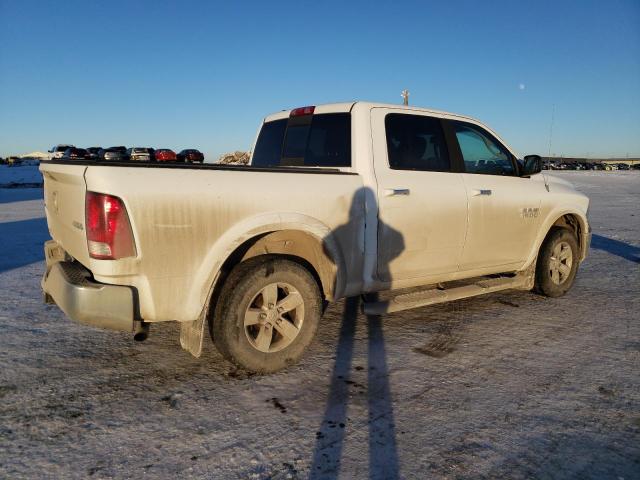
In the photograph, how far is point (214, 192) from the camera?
2.89 metres

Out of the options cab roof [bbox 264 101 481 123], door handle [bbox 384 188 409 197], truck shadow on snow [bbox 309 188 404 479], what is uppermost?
cab roof [bbox 264 101 481 123]

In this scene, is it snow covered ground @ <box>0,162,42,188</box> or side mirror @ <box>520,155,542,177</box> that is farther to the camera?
snow covered ground @ <box>0,162,42,188</box>

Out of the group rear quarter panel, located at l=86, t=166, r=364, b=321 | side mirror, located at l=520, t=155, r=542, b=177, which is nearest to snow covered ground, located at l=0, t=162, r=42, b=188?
rear quarter panel, located at l=86, t=166, r=364, b=321

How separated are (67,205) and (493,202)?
375cm

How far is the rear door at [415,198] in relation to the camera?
147 inches

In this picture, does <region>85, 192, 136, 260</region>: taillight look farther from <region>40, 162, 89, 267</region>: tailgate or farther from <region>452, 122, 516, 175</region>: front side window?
<region>452, 122, 516, 175</region>: front side window

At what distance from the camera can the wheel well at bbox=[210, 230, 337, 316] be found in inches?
130

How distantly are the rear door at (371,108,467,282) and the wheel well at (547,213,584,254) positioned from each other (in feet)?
6.14

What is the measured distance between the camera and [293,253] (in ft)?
11.6

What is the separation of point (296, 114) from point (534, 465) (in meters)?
3.52

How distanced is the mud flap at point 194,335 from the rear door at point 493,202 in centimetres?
259

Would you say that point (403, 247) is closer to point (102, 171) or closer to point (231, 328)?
Answer: point (231, 328)

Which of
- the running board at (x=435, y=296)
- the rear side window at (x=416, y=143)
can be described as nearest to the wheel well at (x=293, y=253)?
the running board at (x=435, y=296)

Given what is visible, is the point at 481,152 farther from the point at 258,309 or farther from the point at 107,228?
the point at 107,228
